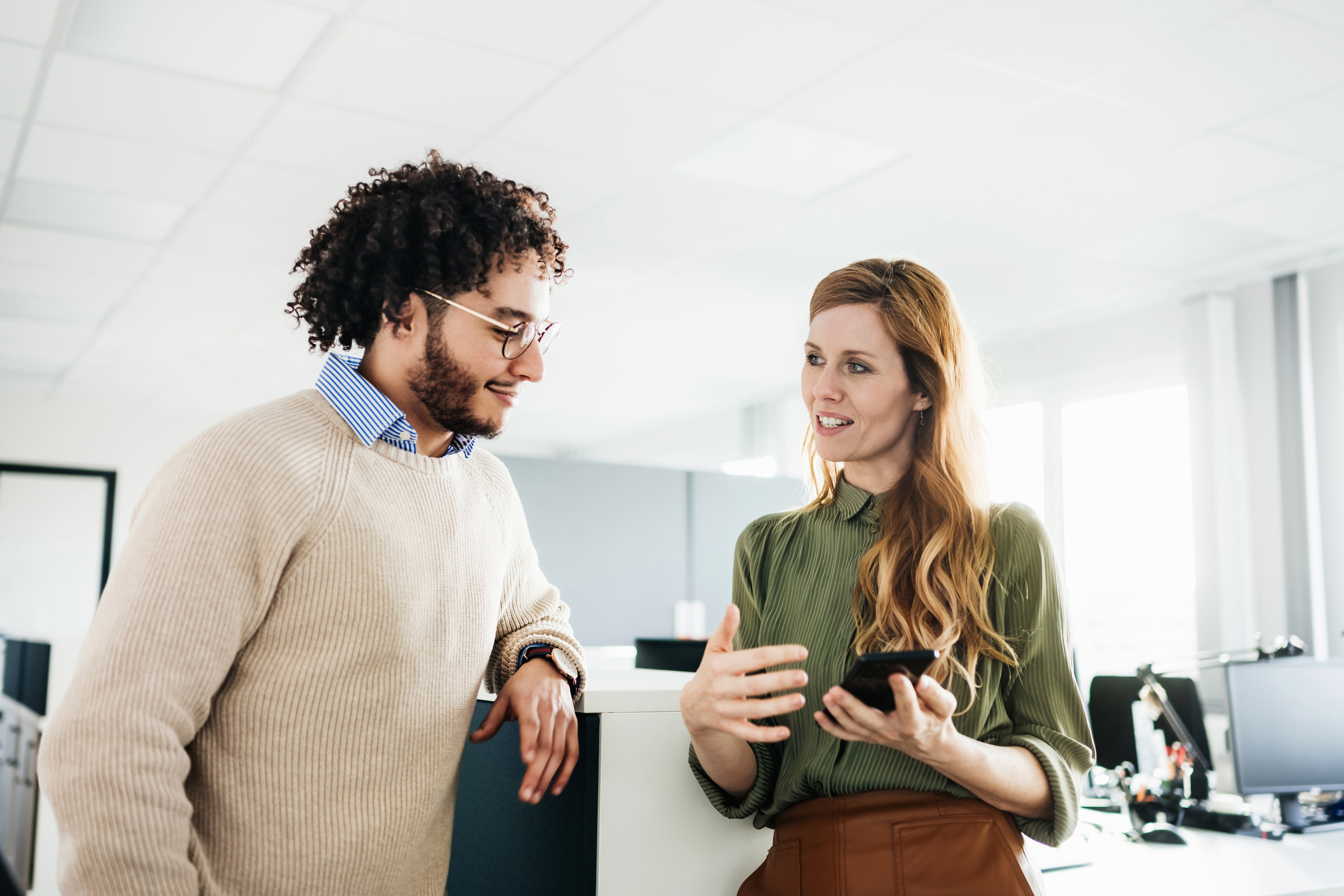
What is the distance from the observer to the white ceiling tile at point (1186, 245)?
4.21m

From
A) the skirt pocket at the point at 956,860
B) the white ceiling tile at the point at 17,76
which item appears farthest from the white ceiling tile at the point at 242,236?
the skirt pocket at the point at 956,860

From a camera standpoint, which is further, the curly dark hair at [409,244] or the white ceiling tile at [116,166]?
the white ceiling tile at [116,166]

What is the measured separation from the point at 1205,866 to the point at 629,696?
1.46 metres

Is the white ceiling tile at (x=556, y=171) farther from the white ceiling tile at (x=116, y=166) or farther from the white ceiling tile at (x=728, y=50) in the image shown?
the white ceiling tile at (x=116, y=166)

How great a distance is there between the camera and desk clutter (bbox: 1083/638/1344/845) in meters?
2.49

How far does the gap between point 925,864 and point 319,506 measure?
0.74 meters

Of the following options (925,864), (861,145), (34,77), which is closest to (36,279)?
(34,77)

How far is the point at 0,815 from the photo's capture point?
4.16 meters

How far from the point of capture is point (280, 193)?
3.95m

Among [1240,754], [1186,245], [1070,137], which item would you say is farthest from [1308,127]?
[1240,754]

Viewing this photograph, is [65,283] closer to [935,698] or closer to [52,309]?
[52,309]

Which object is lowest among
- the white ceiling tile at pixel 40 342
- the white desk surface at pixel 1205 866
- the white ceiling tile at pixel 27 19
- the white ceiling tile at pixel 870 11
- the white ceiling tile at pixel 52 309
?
the white desk surface at pixel 1205 866

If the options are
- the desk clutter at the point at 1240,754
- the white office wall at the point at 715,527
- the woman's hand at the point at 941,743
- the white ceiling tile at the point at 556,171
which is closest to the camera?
the woman's hand at the point at 941,743

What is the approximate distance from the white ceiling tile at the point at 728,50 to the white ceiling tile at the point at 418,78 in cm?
26
